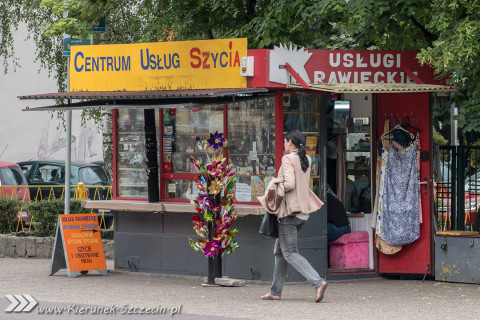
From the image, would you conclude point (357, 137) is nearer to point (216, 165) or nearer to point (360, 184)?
point (360, 184)

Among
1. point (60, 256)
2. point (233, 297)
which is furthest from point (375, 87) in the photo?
point (60, 256)

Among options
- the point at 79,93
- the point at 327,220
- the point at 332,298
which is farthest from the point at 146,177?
the point at 332,298

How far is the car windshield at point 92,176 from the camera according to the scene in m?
21.7

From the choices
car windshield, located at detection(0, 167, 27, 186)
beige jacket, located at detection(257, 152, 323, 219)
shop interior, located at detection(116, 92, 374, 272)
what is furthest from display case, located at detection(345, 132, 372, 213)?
car windshield, located at detection(0, 167, 27, 186)

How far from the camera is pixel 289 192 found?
9.84 metres

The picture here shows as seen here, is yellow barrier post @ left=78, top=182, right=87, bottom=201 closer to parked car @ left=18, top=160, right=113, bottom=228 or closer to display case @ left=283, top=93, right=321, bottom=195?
parked car @ left=18, top=160, right=113, bottom=228

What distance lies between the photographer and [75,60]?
1258 cm

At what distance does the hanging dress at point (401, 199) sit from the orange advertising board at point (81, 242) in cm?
389

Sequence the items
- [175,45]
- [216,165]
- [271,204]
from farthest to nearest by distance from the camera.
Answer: [175,45] → [216,165] → [271,204]

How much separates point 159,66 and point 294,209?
3.23 m

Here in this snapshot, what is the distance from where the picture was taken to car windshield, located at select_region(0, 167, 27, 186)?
19.8 meters

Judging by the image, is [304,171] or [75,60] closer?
[304,171]

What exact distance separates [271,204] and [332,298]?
1.39m

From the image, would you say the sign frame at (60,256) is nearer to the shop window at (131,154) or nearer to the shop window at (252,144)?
the shop window at (131,154)
